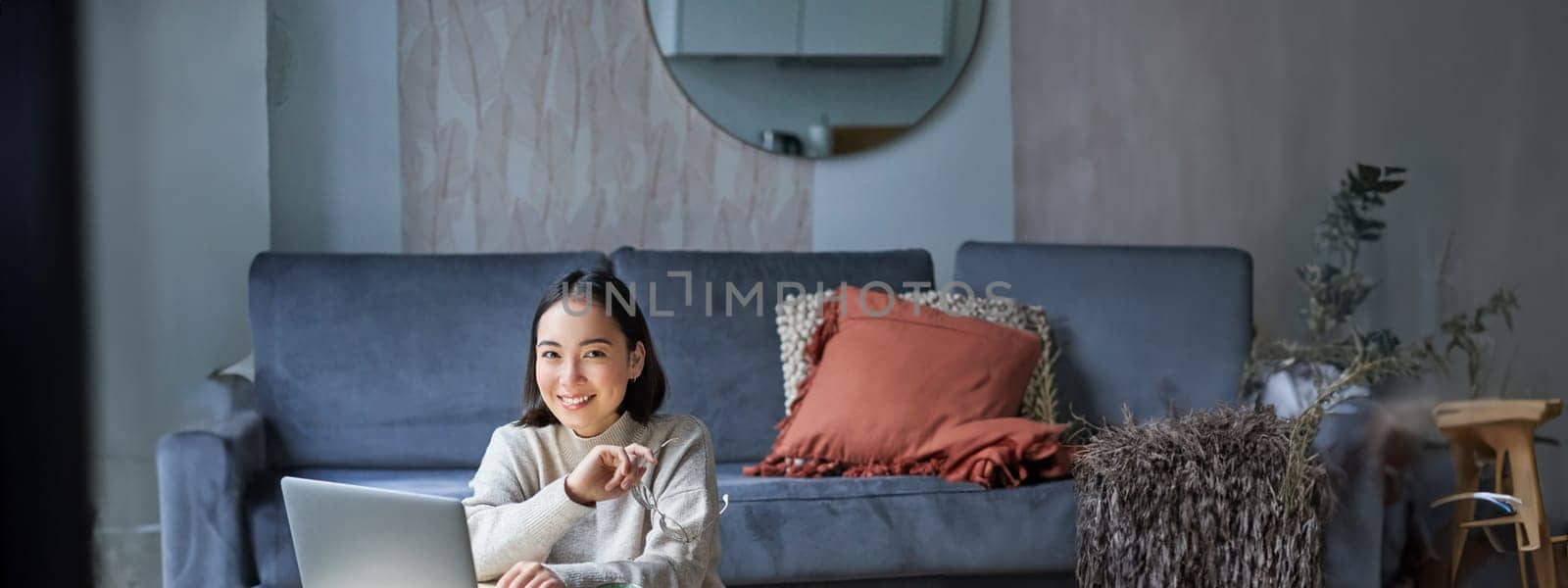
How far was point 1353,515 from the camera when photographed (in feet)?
7.73

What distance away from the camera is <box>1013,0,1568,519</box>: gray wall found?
10.2 ft

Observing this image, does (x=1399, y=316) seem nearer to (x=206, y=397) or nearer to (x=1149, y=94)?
(x=1149, y=94)

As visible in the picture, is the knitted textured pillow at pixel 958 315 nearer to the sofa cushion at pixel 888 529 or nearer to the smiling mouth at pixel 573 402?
the sofa cushion at pixel 888 529

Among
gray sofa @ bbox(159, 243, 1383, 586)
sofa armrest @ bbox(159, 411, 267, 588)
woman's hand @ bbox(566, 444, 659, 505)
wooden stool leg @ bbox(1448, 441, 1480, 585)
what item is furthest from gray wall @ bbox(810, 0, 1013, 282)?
woman's hand @ bbox(566, 444, 659, 505)

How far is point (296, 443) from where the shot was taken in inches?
103

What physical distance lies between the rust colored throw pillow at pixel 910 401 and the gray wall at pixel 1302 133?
0.83m

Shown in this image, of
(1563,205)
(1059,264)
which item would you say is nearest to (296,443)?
(1059,264)

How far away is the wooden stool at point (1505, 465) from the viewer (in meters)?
2.68

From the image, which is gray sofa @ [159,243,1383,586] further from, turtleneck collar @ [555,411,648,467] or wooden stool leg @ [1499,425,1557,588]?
turtleneck collar @ [555,411,648,467]

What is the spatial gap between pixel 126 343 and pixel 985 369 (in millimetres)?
1480

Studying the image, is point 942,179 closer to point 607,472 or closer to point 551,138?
point 551,138

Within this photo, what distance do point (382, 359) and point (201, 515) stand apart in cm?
52

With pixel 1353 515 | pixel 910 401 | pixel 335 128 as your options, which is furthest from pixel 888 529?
pixel 335 128

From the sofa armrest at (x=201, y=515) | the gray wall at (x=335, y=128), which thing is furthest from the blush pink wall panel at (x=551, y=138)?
the sofa armrest at (x=201, y=515)
